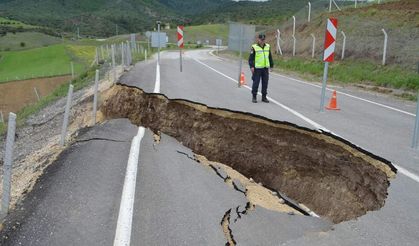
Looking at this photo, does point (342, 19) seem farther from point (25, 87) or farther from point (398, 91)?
point (25, 87)

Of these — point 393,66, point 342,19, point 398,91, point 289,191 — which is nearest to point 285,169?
point 289,191

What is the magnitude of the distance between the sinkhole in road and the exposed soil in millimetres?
21093

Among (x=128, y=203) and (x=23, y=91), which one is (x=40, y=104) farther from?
(x=128, y=203)

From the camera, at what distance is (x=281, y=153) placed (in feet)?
23.4

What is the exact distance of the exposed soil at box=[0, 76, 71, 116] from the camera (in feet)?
97.6

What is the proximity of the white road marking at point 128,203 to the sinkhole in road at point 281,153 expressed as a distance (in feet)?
5.93

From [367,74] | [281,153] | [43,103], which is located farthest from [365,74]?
[43,103]

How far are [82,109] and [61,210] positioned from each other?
25.2 feet

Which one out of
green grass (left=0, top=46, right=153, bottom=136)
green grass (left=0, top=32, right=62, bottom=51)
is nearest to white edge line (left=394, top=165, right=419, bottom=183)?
green grass (left=0, top=46, right=153, bottom=136)

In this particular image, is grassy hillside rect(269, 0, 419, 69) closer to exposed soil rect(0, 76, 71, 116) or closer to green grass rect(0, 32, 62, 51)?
exposed soil rect(0, 76, 71, 116)

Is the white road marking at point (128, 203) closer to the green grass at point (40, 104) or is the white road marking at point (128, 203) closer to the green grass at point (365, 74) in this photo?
the green grass at point (40, 104)

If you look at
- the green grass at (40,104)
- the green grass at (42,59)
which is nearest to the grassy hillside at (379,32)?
the green grass at (40,104)

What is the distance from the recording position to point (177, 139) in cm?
830

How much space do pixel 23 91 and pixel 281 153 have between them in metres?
31.7
